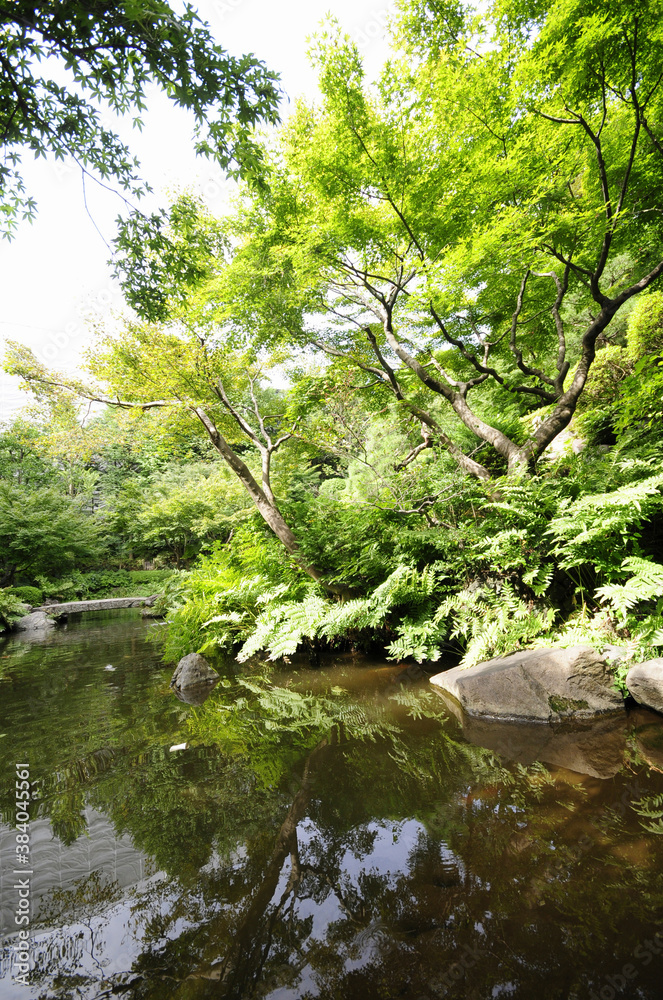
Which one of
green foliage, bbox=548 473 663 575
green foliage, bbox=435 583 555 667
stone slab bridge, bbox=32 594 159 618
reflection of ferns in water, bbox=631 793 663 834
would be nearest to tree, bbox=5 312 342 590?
green foliage, bbox=435 583 555 667

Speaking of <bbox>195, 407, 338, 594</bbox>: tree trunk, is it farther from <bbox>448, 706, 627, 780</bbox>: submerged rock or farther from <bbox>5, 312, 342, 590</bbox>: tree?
<bbox>448, 706, 627, 780</bbox>: submerged rock

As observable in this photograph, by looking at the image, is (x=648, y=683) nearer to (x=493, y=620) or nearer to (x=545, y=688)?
(x=545, y=688)

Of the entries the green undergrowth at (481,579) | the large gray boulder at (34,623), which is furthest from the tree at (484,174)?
the large gray boulder at (34,623)

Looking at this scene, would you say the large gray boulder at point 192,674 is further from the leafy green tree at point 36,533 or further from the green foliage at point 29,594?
the leafy green tree at point 36,533

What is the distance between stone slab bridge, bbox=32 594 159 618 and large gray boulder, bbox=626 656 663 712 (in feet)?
55.3

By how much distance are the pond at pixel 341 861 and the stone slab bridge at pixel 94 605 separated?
14.8m

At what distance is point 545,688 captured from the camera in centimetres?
361

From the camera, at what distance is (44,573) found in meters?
20.4

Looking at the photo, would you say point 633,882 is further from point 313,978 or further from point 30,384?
point 30,384

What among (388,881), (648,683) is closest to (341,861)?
(388,881)

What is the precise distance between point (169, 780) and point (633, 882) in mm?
2810

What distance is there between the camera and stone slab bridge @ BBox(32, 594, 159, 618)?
16.4 meters

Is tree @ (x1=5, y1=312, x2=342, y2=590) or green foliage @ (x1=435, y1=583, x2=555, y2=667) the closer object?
green foliage @ (x1=435, y1=583, x2=555, y2=667)

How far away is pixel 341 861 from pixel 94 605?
19.9m
